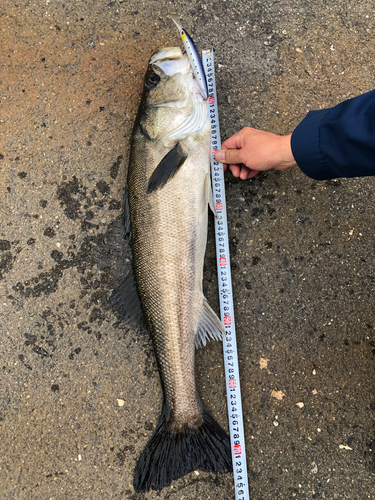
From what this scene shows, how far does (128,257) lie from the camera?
2.71m

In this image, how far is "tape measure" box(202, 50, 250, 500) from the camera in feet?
8.24

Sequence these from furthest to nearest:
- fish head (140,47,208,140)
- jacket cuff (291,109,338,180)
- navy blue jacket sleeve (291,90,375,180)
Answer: fish head (140,47,208,140)
jacket cuff (291,109,338,180)
navy blue jacket sleeve (291,90,375,180)

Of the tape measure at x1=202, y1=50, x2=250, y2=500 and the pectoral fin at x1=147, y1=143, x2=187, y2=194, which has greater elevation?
the pectoral fin at x1=147, y1=143, x2=187, y2=194

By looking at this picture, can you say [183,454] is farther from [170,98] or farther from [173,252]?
[170,98]

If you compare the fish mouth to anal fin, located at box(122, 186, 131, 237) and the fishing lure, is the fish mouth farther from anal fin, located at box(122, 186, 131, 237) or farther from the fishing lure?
anal fin, located at box(122, 186, 131, 237)

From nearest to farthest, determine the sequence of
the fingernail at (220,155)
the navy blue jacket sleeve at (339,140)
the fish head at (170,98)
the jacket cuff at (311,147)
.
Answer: the navy blue jacket sleeve at (339,140) < the jacket cuff at (311,147) < the fish head at (170,98) < the fingernail at (220,155)

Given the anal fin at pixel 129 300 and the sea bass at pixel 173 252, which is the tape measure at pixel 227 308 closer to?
the sea bass at pixel 173 252

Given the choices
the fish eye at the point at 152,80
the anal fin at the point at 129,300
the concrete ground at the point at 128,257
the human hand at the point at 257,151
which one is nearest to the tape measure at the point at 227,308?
the concrete ground at the point at 128,257

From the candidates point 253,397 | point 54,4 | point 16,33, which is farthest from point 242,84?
point 253,397

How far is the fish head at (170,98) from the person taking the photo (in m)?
2.42

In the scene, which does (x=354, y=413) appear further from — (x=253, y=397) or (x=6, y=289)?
(x=6, y=289)

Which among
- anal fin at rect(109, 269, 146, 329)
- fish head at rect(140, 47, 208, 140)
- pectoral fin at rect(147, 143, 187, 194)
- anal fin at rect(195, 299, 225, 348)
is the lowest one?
anal fin at rect(195, 299, 225, 348)

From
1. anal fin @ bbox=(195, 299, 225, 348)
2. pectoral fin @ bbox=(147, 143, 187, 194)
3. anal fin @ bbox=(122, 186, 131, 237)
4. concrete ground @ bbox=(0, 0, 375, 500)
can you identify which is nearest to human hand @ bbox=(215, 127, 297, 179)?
concrete ground @ bbox=(0, 0, 375, 500)

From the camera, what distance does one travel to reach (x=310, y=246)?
274cm
